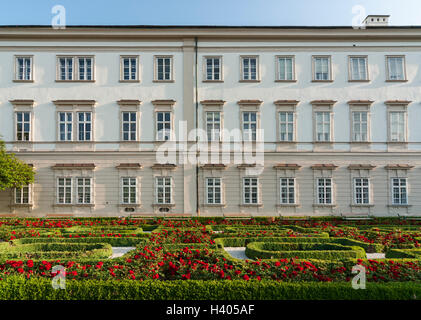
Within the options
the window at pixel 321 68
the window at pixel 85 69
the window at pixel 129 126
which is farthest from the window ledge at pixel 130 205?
the window at pixel 321 68

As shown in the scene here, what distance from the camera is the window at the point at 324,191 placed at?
2175cm

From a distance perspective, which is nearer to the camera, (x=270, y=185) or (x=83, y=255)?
(x=83, y=255)

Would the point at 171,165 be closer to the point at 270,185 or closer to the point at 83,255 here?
the point at 270,185

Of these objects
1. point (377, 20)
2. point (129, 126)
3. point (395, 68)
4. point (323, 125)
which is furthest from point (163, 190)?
point (377, 20)

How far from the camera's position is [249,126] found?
22031mm

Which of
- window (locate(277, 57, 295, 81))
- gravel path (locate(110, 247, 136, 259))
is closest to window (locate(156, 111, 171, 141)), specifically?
window (locate(277, 57, 295, 81))

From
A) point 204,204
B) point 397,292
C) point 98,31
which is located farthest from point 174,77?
point 397,292

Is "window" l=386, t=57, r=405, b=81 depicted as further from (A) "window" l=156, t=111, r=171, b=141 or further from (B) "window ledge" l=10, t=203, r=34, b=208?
A: (B) "window ledge" l=10, t=203, r=34, b=208

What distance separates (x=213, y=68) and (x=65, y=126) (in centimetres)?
1104

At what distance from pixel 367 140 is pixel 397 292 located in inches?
705

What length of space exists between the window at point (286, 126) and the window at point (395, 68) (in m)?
7.72

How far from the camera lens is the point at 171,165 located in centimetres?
2153

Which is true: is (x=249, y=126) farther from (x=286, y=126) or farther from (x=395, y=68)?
(x=395, y=68)

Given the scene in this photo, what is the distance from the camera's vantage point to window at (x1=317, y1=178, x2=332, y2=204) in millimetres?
21750
